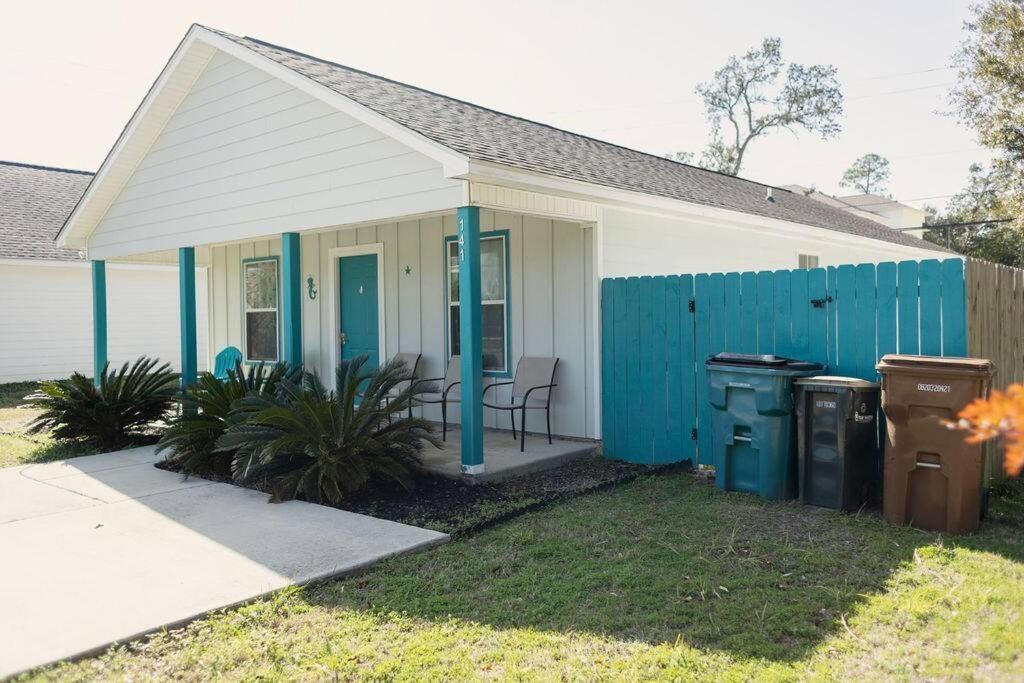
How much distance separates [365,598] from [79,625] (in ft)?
4.48

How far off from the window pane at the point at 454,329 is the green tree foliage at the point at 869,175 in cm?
5680

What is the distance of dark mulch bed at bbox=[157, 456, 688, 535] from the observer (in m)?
5.53

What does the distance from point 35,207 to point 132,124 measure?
1141 centimetres

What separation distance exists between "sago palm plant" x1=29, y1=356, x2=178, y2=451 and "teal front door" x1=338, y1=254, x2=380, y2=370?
7.67 ft

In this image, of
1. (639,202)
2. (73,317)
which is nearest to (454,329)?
(639,202)

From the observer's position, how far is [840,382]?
17.8ft

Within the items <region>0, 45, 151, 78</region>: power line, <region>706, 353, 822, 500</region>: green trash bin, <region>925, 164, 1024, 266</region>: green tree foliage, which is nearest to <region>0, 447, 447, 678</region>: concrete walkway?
<region>706, 353, 822, 500</region>: green trash bin

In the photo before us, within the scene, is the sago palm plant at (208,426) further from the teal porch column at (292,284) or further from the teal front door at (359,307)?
the teal front door at (359,307)

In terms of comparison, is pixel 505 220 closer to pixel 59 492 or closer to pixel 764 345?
pixel 764 345

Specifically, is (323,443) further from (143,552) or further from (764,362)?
(764,362)

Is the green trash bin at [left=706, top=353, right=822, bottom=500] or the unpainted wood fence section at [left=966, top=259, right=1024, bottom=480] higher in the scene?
the unpainted wood fence section at [left=966, top=259, right=1024, bottom=480]

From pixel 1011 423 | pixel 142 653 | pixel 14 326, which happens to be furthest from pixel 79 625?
pixel 14 326

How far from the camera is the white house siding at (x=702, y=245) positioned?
27.0ft

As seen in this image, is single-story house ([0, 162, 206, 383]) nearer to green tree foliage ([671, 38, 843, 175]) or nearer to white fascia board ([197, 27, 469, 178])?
white fascia board ([197, 27, 469, 178])
